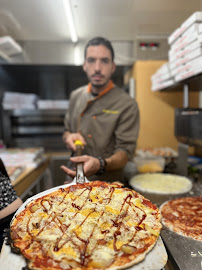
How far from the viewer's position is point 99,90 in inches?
70.9

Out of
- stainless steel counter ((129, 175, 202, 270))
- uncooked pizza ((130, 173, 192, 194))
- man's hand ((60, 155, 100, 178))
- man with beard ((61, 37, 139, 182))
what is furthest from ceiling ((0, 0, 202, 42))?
stainless steel counter ((129, 175, 202, 270))

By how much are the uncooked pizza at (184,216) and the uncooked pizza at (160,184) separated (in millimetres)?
144

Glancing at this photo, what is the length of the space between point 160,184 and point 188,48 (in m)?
0.94

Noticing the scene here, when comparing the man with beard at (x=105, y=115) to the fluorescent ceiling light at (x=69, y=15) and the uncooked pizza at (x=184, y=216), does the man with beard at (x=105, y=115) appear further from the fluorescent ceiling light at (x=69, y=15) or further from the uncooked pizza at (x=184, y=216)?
the uncooked pizza at (x=184, y=216)

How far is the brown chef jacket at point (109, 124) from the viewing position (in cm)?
164

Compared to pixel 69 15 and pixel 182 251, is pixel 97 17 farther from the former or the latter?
pixel 182 251

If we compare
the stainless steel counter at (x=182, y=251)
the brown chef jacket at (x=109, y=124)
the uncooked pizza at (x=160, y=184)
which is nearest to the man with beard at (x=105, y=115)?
the brown chef jacket at (x=109, y=124)

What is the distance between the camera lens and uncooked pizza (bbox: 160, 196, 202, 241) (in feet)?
3.23

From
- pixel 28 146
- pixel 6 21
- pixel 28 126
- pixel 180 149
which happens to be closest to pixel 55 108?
pixel 28 126

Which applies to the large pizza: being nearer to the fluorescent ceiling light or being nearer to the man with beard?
the man with beard

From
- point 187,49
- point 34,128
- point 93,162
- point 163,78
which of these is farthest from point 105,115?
point 34,128

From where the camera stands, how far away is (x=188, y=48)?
1433 millimetres

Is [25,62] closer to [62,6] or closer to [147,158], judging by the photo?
[62,6]

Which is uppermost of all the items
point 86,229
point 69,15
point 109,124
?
point 69,15
